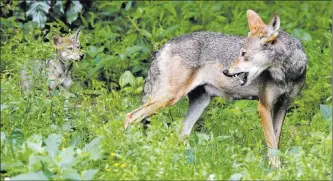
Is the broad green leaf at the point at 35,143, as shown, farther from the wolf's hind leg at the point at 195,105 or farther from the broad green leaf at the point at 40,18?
the broad green leaf at the point at 40,18

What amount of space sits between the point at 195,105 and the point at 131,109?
691mm

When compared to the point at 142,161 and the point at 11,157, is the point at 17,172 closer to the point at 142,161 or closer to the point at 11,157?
the point at 11,157

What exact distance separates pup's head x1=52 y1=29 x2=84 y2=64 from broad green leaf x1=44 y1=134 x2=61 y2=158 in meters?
3.76

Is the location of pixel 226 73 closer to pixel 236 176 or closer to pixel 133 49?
pixel 236 176

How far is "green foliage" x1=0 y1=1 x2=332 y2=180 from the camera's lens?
7199mm

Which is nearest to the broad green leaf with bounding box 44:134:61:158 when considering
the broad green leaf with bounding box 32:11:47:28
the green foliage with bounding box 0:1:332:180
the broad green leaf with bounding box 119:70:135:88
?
the green foliage with bounding box 0:1:332:180

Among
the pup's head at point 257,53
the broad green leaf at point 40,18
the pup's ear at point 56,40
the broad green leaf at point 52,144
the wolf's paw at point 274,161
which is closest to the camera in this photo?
the broad green leaf at point 52,144

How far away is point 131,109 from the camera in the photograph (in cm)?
1032

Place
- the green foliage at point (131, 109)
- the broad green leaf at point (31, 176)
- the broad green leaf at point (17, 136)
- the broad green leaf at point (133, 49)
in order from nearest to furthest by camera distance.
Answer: the broad green leaf at point (31, 176) < the green foliage at point (131, 109) < the broad green leaf at point (17, 136) < the broad green leaf at point (133, 49)

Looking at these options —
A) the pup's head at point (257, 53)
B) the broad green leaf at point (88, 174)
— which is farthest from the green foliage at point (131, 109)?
the pup's head at point (257, 53)

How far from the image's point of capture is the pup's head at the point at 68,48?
37.1 feet

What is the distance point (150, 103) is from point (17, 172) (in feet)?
8.97

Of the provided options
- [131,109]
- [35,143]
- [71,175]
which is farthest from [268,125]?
[71,175]

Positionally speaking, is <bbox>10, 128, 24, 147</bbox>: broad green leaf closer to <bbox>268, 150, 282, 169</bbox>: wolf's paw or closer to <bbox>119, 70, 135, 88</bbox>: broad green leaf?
<bbox>268, 150, 282, 169</bbox>: wolf's paw
